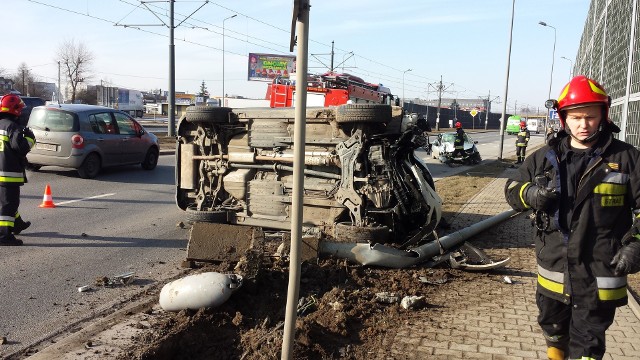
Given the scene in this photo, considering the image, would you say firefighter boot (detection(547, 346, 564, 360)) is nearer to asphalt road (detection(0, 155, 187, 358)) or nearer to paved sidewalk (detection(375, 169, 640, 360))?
paved sidewalk (detection(375, 169, 640, 360))

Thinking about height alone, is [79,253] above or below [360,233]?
below

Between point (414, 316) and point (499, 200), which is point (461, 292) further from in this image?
point (499, 200)

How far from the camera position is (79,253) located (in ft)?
20.6

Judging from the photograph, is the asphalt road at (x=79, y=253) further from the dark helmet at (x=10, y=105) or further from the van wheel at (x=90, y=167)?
the dark helmet at (x=10, y=105)

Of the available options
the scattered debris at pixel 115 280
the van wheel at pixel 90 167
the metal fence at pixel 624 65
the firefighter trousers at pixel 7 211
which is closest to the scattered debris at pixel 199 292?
the scattered debris at pixel 115 280

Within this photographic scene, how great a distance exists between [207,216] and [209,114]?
1.28 meters

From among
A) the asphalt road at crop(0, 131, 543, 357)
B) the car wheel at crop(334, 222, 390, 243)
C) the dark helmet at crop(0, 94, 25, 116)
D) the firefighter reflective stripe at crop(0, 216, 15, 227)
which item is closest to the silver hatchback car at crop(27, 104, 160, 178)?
the asphalt road at crop(0, 131, 543, 357)

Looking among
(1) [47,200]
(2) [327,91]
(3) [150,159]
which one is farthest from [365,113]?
(3) [150,159]

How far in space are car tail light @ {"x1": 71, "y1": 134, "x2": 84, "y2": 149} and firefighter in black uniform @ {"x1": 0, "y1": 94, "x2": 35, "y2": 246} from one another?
4.85 m

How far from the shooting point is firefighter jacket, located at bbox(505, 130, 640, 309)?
278cm

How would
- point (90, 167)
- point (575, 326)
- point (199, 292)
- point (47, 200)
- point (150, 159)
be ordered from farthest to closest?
point (150, 159), point (90, 167), point (47, 200), point (199, 292), point (575, 326)

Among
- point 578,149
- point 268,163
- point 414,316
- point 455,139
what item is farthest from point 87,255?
point 455,139

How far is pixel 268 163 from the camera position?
21.4 feet

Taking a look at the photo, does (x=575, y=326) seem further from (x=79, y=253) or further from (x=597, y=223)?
(x=79, y=253)
